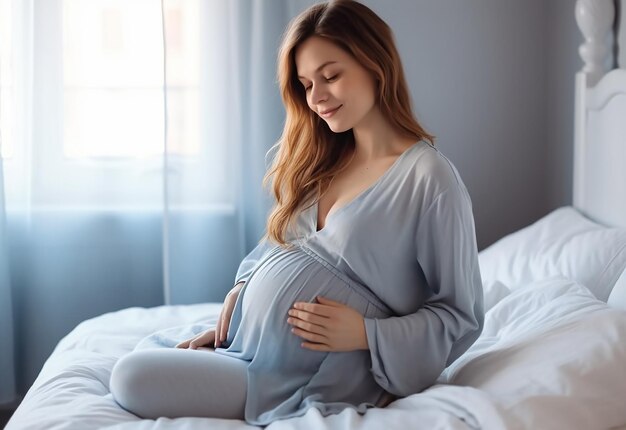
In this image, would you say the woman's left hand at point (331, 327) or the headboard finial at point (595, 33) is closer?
the woman's left hand at point (331, 327)

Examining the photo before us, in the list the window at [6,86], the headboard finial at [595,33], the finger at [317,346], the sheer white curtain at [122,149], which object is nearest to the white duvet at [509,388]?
the finger at [317,346]

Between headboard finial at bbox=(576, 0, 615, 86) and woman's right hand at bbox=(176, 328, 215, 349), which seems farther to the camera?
headboard finial at bbox=(576, 0, 615, 86)

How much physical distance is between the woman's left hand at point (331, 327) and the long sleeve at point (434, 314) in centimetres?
2

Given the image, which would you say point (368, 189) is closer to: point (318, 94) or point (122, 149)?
point (318, 94)

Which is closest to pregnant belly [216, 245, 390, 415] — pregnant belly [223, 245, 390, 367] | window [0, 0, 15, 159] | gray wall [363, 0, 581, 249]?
pregnant belly [223, 245, 390, 367]

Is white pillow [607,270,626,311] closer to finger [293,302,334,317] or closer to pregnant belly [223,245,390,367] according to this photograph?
pregnant belly [223,245,390,367]

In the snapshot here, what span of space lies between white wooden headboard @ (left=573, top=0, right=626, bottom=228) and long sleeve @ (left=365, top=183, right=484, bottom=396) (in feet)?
2.39

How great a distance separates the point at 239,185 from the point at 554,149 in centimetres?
95

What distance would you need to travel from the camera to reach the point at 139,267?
2822 mm

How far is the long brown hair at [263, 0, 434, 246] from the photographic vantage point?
5.09ft

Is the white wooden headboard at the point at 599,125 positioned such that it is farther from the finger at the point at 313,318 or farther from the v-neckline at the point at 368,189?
the finger at the point at 313,318

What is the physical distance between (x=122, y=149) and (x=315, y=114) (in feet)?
3.97

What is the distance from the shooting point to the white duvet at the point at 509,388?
4.23 ft

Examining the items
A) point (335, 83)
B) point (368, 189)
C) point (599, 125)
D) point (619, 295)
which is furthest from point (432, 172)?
point (599, 125)
